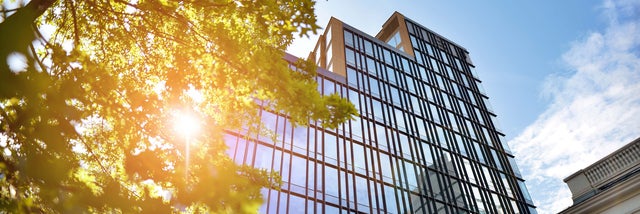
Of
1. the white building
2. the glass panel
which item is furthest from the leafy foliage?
the glass panel

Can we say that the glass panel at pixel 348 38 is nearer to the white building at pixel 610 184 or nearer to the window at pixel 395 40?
the window at pixel 395 40

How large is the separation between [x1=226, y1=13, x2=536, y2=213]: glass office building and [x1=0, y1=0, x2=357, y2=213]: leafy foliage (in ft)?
30.5

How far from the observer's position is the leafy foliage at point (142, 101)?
3.38 m

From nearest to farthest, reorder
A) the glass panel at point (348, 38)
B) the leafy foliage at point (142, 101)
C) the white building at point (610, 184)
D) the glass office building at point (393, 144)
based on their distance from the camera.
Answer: the leafy foliage at point (142, 101)
the white building at point (610, 184)
the glass office building at point (393, 144)
the glass panel at point (348, 38)

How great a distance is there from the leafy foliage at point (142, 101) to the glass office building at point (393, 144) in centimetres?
930

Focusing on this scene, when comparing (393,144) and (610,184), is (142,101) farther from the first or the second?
(393,144)

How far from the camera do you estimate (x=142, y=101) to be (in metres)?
4.91

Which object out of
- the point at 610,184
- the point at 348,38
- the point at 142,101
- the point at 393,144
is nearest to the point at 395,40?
the point at 348,38

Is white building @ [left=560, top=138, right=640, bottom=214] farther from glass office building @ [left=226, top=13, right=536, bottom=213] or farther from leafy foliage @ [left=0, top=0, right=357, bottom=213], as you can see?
glass office building @ [left=226, top=13, right=536, bottom=213]

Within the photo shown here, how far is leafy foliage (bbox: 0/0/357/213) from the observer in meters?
3.38

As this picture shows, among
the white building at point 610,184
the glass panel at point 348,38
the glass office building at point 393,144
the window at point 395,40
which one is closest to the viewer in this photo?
the white building at point 610,184

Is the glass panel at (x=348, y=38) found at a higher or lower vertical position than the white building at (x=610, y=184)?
higher

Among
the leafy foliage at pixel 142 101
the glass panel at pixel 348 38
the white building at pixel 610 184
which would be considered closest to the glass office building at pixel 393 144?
the glass panel at pixel 348 38

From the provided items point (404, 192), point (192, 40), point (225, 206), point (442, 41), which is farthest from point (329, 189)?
point (442, 41)
